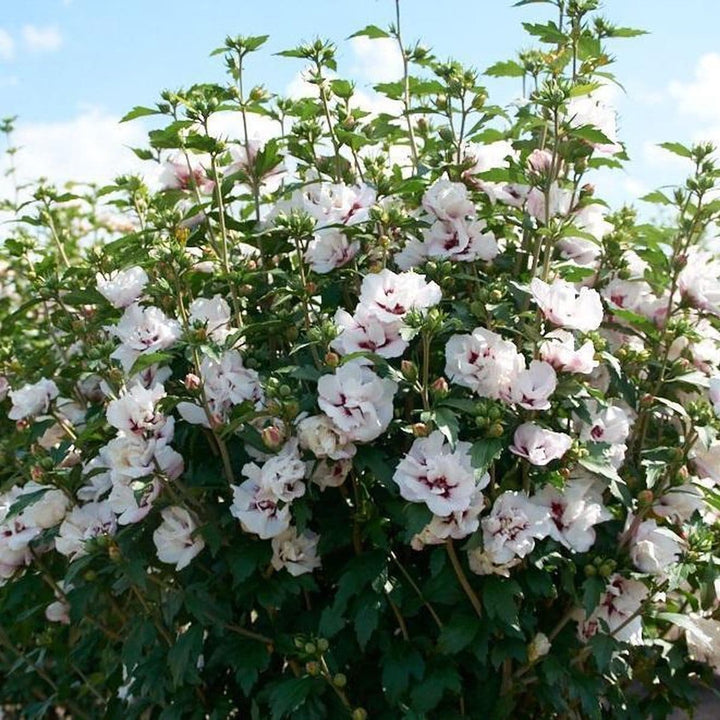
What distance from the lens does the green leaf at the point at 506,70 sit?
2.97 metres

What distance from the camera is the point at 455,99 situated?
2932 mm

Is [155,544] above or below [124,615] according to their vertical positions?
above

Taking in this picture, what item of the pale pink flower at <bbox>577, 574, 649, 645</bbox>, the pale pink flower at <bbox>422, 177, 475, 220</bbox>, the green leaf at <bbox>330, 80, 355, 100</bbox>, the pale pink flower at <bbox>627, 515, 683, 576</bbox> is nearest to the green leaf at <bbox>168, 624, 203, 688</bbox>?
the pale pink flower at <bbox>577, 574, 649, 645</bbox>

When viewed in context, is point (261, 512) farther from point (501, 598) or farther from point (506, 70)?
point (506, 70)

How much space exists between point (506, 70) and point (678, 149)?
515 mm

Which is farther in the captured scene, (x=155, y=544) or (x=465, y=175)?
(x=465, y=175)

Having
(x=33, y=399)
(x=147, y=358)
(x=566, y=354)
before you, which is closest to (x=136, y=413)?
(x=147, y=358)

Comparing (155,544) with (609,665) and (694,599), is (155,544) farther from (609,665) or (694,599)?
(694,599)

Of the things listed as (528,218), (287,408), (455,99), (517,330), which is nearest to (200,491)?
(287,408)

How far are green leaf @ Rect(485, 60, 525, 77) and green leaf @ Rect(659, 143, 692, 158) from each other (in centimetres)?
44

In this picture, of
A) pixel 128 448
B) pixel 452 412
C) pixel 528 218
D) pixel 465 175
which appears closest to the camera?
pixel 452 412

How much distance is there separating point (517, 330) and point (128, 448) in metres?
0.88

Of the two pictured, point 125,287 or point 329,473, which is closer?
point 329,473

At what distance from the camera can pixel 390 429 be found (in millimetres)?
2418
